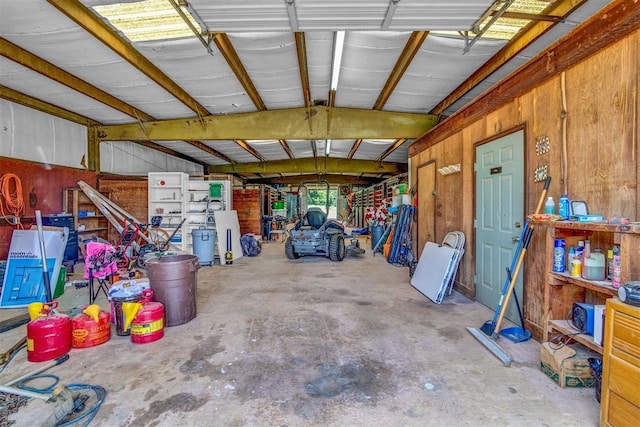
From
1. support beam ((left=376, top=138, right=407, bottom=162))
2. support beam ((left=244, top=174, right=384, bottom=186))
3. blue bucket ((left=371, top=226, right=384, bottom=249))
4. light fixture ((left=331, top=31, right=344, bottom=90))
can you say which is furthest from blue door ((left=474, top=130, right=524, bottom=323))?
support beam ((left=244, top=174, right=384, bottom=186))

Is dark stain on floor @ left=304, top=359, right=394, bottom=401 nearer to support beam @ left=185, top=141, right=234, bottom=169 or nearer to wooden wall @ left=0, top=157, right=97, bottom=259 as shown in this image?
wooden wall @ left=0, top=157, right=97, bottom=259

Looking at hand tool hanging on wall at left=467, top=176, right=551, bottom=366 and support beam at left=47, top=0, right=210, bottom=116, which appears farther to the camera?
support beam at left=47, top=0, right=210, bottom=116

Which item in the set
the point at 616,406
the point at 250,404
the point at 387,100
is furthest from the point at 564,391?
the point at 387,100

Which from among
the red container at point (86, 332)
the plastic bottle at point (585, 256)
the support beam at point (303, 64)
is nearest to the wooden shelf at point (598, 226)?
the plastic bottle at point (585, 256)

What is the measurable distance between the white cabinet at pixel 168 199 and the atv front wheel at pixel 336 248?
3358mm

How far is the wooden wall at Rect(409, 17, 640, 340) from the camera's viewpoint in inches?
79.7

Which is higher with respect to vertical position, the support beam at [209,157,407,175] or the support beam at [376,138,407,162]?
the support beam at [376,138,407,162]

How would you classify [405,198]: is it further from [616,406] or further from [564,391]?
[616,406]

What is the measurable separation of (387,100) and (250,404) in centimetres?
507

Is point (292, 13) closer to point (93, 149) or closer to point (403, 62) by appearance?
point (403, 62)

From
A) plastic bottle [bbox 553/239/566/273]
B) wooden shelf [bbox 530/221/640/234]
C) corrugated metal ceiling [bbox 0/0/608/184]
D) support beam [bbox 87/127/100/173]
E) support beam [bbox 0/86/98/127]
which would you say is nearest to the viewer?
wooden shelf [bbox 530/221/640/234]

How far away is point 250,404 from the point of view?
194cm

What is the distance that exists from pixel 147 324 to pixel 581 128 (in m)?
3.89

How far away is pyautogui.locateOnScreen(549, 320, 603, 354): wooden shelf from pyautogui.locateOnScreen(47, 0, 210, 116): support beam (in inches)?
188
